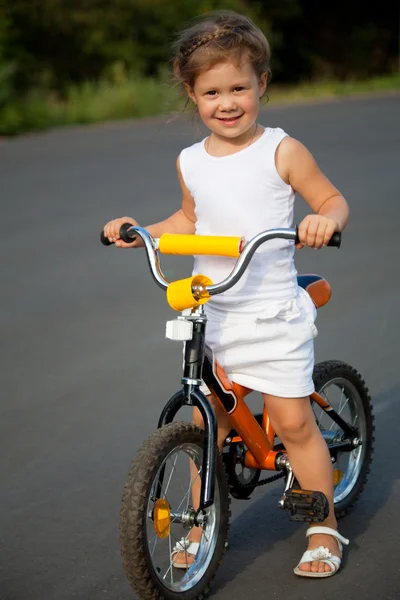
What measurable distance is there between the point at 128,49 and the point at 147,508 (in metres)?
30.6

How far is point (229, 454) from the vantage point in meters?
3.70

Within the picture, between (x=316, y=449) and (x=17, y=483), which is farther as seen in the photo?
(x=17, y=483)

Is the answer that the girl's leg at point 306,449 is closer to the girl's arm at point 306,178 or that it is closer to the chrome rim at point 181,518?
the chrome rim at point 181,518

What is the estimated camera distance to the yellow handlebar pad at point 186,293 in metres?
3.21

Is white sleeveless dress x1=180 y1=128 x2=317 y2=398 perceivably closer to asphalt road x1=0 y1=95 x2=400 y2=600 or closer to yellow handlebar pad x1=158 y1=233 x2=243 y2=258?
yellow handlebar pad x1=158 y1=233 x2=243 y2=258

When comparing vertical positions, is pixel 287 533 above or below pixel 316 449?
below

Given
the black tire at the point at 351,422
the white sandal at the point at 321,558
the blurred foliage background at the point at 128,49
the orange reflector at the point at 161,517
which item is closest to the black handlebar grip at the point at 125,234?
the orange reflector at the point at 161,517

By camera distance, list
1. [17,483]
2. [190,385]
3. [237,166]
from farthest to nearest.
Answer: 1. [17,483]
2. [237,166]
3. [190,385]

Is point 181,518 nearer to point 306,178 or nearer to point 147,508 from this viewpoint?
point 147,508

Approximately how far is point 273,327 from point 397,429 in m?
1.73

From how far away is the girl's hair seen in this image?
134 inches

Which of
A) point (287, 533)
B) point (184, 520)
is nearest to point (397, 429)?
point (287, 533)

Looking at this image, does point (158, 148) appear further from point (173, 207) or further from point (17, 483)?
point (17, 483)

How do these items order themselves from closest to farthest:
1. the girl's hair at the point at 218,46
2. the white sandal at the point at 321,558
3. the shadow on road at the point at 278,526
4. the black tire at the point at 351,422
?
the girl's hair at the point at 218,46, the white sandal at the point at 321,558, the shadow on road at the point at 278,526, the black tire at the point at 351,422
